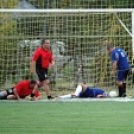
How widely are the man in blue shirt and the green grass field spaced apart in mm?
4194

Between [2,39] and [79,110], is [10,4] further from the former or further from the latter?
[79,110]

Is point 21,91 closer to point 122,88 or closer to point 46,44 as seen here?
point 46,44

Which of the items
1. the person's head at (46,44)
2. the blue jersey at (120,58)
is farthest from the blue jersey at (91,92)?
the person's head at (46,44)

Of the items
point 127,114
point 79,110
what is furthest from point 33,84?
point 127,114

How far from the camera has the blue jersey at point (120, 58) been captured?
21078mm

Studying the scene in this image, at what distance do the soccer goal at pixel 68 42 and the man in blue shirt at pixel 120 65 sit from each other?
1.51 metres

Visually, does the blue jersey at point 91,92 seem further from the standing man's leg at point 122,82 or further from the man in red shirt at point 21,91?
the man in red shirt at point 21,91

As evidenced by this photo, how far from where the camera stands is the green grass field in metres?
11.0

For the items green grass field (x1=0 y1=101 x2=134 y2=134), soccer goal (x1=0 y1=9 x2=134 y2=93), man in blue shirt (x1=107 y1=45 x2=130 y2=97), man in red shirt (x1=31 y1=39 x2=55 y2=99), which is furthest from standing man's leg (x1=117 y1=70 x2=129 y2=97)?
green grass field (x1=0 y1=101 x2=134 y2=134)

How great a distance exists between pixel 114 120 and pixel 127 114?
49.4 inches

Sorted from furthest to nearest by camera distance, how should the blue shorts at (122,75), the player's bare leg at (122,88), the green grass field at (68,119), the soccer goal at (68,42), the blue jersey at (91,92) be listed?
1. the soccer goal at (68,42)
2. the blue shorts at (122,75)
3. the player's bare leg at (122,88)
4. the blue jersey at (91,92)
5. the green grass field at (68,119)

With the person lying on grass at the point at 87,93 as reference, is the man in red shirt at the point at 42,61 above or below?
above

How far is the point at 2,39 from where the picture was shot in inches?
904

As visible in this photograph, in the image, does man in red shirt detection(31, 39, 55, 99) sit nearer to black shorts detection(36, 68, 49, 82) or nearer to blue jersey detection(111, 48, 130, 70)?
black shorts detection(36, 68, 49, 82)
